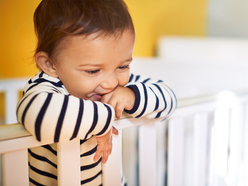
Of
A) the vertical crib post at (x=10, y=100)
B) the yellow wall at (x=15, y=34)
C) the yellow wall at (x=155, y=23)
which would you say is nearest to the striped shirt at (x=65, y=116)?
the vertical crib post at (x=10, y=100)

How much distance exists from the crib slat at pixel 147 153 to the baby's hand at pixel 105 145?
0.10 metres

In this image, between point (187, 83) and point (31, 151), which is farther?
point (187, 83)

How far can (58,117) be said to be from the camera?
40 centimetres

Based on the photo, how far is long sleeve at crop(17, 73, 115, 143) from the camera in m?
0.40

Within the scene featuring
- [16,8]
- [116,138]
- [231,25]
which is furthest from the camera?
[231,25]

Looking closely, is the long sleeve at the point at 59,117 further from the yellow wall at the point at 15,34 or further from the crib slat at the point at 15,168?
the yellow wall at the point at 15,34

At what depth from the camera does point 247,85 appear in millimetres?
1229

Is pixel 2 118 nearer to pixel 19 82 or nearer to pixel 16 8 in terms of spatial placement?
pixel 19 82

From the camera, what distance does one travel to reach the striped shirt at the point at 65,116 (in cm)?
40

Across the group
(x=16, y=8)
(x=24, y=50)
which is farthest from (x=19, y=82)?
(x=16, y=8)

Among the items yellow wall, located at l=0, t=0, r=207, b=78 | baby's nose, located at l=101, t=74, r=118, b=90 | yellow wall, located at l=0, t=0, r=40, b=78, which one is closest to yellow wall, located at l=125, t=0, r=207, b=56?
yellow wall, located at l=0, t=0, r=207, b=78

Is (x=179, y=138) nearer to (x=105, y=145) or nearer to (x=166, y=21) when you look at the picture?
(x=105, y=145)

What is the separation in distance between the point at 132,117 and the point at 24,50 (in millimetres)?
1062

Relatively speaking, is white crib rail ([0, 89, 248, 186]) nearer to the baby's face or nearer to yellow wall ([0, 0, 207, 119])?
the baby's face
